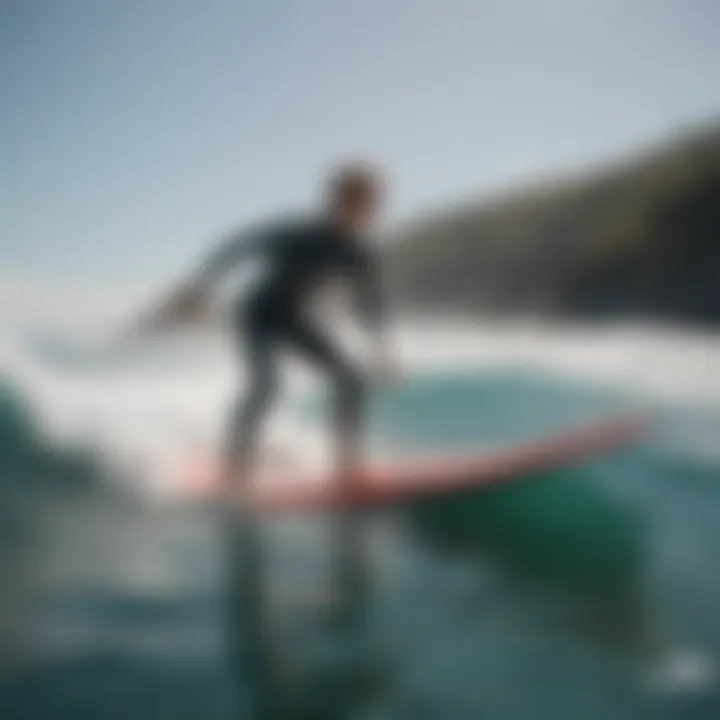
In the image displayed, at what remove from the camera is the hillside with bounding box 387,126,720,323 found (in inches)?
54.4

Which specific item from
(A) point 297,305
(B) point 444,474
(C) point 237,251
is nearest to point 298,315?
(A) point 297,305

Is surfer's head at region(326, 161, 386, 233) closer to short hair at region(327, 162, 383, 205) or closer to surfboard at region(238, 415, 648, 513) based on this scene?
short hair at region(327, 162, 383, 205)

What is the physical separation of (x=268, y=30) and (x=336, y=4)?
0.11 m

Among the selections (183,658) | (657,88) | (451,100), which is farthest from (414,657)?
(657,88)

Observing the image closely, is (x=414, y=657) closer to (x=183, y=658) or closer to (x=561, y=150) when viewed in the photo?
(x=183, y=658)

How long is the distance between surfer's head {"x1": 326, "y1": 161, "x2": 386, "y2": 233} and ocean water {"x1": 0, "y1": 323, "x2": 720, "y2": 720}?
18 centimetres

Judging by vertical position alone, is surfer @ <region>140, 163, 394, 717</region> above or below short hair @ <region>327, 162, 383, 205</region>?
below

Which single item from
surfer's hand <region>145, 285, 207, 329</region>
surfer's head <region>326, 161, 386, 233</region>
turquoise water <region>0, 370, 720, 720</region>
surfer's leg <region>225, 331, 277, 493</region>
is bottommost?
turquoise water <region>0, 370, 720, 720</region>

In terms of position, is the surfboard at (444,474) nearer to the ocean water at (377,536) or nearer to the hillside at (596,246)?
the ocean water at (377,536)

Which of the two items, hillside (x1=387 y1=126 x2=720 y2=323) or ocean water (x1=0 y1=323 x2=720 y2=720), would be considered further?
hillside (x1=387 y1=126 x2=720 y2=323)

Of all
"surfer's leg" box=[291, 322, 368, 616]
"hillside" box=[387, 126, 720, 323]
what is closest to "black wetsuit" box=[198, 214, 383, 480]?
"surfer's leg" box=[291, 322, 368, 616]

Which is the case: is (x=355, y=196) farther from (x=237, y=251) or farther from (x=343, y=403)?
(x=343, y=403)

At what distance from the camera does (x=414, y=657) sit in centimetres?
124

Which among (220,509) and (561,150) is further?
(561,150)
